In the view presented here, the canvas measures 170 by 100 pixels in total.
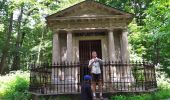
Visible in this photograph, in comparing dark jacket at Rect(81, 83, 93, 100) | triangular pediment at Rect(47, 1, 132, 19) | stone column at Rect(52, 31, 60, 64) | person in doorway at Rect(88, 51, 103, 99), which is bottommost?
dark jacket at Rect(81, 83, 93, 100)

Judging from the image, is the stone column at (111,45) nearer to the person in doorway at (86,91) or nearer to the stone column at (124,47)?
the stone column at (124,47)

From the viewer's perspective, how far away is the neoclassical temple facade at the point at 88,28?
15.8m

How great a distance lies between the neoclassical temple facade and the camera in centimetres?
1577

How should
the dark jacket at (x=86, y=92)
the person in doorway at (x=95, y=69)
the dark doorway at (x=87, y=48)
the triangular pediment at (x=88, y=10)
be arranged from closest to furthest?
the dark jacket at (x=86, y=92)
the person in doorway at (x=95, y=69)
the triangular pediment at (x=88, y=10)
the dark doorway at (x=87, y=48)

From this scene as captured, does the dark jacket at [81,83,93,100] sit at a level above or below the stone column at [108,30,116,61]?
below

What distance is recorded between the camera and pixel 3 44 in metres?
30.6

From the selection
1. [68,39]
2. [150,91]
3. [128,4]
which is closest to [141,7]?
[128,4]

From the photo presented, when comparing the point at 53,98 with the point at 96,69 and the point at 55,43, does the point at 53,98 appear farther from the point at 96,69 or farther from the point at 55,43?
the point at 55,43

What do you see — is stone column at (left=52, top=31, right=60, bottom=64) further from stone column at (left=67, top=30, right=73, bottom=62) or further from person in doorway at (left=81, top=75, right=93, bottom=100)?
person in doorway at (left=81, top=75, right=93, bottom=100)

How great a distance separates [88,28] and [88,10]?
118cm

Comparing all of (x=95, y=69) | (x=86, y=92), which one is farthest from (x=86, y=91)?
(x=95, y=69)

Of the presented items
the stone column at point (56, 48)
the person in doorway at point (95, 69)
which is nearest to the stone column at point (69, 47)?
the stone column at point (56, 48)

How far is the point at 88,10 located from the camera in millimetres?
16250

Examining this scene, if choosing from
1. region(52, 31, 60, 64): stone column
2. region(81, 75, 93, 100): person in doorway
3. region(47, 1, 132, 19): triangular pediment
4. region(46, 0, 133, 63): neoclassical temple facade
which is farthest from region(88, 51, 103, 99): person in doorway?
region(47, 1, 132, 19): triangular pediment
